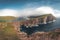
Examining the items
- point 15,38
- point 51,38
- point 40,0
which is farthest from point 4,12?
point 51,38

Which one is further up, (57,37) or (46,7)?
(46,7)

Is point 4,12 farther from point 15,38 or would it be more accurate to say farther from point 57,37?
point 57,37

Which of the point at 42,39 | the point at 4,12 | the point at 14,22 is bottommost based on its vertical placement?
the point at 42,39

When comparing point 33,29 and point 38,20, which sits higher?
point 38,20

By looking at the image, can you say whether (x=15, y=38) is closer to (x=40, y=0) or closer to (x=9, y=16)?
(x=9, y=16)

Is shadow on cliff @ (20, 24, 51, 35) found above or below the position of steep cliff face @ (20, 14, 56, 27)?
A: below

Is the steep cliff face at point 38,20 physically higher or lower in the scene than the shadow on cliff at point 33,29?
higher

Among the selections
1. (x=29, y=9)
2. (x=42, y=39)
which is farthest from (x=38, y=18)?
(x=42, y=39)

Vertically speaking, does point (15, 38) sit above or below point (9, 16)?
below

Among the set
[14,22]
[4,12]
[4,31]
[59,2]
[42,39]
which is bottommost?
[42,39]
